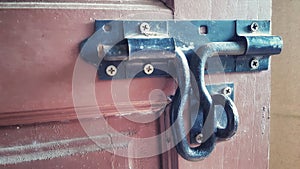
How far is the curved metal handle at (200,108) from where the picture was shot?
1.20 ft

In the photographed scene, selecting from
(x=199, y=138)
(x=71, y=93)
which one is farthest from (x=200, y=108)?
(x=71, y=93)

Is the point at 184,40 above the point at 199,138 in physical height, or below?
above

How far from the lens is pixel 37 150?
344 millimetres

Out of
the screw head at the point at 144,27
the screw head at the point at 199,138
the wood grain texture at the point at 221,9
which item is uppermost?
the wood grain texture at the point at 221,9

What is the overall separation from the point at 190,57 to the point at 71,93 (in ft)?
0.49

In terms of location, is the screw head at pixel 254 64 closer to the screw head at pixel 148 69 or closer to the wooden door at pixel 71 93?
the wooden door at pixel 71 93

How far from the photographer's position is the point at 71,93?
345 mm

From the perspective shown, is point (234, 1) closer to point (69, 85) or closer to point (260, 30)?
point (260, 30)

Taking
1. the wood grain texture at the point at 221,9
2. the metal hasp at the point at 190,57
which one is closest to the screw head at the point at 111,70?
the metal hasp at the point at 190,57

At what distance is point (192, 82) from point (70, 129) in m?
0.16

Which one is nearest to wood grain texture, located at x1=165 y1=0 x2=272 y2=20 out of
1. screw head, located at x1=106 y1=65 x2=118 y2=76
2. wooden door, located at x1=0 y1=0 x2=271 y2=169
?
wooden door, located at x1=0 y1=0 x2=271 y2=169

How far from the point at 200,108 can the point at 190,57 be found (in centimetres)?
6

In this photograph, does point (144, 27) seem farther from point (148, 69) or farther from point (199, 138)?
point (199, 138)

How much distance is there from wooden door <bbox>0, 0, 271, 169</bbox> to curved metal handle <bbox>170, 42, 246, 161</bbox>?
0.03 meters
